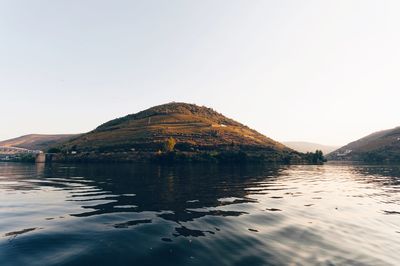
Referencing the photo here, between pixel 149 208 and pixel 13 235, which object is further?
pixel 149 208

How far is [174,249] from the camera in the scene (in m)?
16.1

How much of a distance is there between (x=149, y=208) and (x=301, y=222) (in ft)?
46.2

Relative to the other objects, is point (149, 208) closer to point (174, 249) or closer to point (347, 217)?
point (174, 249)

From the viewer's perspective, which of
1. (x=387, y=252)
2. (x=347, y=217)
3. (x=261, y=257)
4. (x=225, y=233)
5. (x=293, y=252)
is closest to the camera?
(x=261, y=257)

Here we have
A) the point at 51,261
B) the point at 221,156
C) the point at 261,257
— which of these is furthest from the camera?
the point at 221,156

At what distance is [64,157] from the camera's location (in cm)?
19062

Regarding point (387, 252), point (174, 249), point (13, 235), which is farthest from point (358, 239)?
point (13, 235)

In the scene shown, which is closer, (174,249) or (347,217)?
(174,249)

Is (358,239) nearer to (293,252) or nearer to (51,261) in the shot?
(293,252)

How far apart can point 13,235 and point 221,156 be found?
166421mm

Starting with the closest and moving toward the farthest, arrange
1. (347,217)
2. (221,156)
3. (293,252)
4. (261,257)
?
(261,257) < (293,252) < (347,217) < (221,156)

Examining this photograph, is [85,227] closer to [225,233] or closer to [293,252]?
[225,233]

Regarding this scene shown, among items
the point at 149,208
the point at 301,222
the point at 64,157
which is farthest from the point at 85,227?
the point at 64,157

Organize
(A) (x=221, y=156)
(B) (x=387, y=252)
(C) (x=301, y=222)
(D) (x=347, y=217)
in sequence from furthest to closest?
(A) (x=221, y=156)
(D) (x=347, y=217)
(C) (x=301, y=222)
(B) (x=387, y=252)
